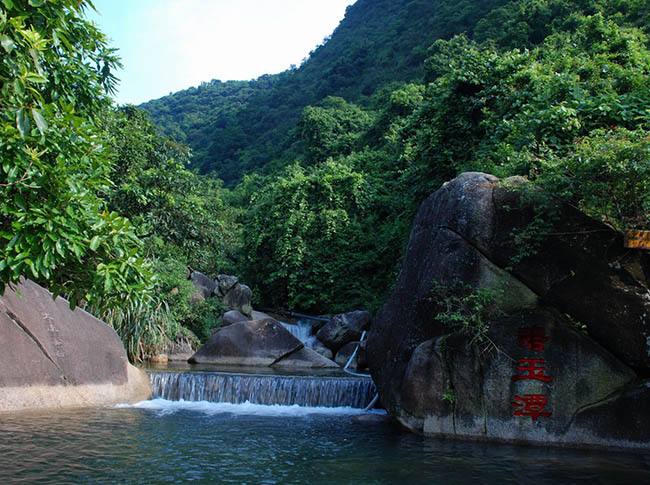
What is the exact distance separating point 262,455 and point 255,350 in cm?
969

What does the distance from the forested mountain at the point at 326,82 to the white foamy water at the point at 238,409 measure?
2706cm

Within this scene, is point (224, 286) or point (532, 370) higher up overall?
point (224, 286)

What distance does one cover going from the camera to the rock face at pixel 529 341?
8422 millimetres

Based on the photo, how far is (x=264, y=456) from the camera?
25.8 feet

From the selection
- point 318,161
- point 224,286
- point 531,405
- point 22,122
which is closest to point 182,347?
point 224,286

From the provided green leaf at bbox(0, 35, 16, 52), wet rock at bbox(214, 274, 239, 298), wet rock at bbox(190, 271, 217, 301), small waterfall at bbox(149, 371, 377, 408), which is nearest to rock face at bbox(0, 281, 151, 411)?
small waterfall at bbox(149, 371, 377, 408)

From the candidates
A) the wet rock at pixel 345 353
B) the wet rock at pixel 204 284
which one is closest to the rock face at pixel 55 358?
the wet rock at pixel 345 353

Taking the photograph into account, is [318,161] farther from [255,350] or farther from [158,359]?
[158,359]

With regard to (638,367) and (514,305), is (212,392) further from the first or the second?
(638,367)

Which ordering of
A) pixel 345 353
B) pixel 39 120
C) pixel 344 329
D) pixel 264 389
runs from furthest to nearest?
pixel 344 329
pixel 345 353
pixel 264 389
pixel 39 120

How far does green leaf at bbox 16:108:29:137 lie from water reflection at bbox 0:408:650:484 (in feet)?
14.5

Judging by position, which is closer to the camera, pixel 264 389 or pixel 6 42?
pixel 6 42

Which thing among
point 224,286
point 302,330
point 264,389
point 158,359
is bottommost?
point 264,389

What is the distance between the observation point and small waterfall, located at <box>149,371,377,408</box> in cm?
1230
